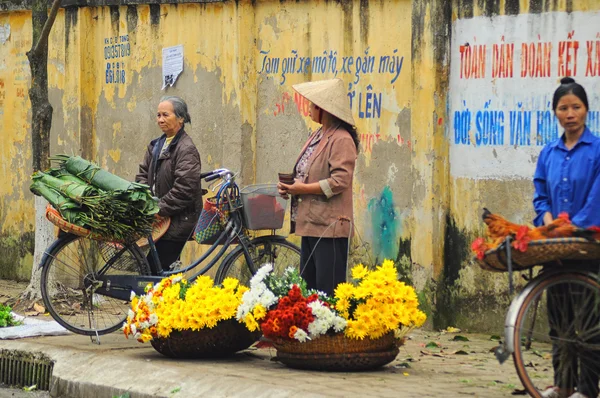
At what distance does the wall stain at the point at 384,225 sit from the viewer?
31.6 ft

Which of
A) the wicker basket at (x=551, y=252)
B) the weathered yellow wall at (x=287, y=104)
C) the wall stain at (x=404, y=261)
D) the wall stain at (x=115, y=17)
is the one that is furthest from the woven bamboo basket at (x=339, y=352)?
the wall stain at (x=115, y=17)

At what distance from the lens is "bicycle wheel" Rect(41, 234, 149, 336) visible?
27.9ft

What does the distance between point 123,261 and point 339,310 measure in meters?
2.16

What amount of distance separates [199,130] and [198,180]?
266cm

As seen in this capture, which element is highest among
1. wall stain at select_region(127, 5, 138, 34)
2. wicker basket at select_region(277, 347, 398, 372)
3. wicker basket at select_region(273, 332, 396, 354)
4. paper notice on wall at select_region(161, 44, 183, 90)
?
wall stain at select_region(127, 5, 138, 34)

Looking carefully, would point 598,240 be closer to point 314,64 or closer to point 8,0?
point 314,64

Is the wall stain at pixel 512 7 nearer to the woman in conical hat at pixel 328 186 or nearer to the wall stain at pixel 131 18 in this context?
the woman in conical hat at pixel 328 186

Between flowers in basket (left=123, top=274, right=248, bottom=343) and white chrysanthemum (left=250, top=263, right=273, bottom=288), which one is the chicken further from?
flowers in basket (left=123, top=274, right=248, bottom=343)

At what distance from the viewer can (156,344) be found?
774 centimetres

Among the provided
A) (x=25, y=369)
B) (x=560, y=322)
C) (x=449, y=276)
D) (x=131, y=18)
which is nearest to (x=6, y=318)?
(x=25, y=369)

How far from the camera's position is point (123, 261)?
860cm

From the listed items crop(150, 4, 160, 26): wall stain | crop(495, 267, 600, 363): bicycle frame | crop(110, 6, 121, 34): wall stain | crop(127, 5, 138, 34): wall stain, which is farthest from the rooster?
crop(110, 6, 121, 34): wall stain

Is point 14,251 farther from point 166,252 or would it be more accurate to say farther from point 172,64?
point 166,252

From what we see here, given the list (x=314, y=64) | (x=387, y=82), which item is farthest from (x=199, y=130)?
(x=387, y=82)
